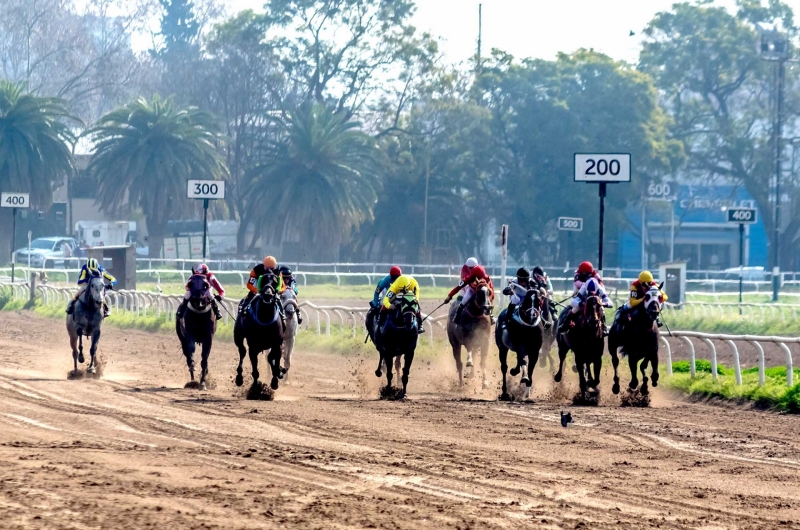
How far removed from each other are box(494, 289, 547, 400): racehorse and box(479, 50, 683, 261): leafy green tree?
150 feet

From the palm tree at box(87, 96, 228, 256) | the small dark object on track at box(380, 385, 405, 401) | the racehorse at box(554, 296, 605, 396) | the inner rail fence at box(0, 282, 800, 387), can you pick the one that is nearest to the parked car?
the palm tree at box(87, 96, 228, 256)

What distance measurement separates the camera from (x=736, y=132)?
69.2 m

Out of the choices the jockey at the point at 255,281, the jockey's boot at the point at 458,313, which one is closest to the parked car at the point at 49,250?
the jockey's boot at the point at 458,313

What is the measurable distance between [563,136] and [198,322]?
47078mm

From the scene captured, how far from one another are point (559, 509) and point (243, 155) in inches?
2595

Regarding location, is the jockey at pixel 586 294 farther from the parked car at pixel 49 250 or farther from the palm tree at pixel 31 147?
the palm tree at pixel 31 147

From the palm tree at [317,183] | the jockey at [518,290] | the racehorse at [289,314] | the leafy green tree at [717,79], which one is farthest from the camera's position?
A: the leafy green tree at [717,79]

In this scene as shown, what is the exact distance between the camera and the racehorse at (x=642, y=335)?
16.8 metres

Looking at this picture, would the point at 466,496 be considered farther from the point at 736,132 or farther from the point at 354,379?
the point at 736,132

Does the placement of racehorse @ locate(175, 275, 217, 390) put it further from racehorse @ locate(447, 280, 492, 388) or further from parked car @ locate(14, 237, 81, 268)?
parked car @ locate(14, 237, 81, 268)

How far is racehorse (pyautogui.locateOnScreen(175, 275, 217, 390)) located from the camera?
18094 millimetres

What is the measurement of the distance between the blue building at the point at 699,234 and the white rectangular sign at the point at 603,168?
168ft

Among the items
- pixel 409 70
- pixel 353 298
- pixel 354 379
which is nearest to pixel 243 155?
pixel 409 70

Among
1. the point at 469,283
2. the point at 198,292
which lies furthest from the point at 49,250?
the point at 469,283
